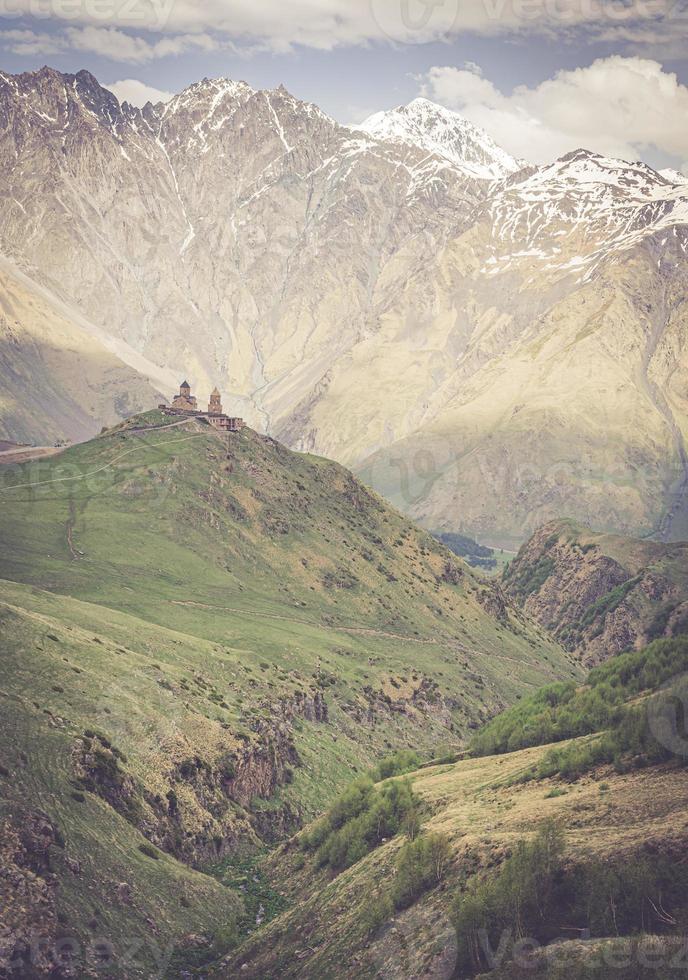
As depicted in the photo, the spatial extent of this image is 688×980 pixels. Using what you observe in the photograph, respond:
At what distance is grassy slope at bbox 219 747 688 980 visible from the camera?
72875mm

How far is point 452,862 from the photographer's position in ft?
267

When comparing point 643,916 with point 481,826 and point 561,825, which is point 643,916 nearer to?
point 561,825

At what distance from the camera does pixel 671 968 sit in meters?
58.9

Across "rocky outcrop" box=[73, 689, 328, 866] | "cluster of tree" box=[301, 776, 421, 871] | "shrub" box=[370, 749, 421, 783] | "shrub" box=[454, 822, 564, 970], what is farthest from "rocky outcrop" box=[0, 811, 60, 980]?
"shrub" box=[370, 749, 421, 783]

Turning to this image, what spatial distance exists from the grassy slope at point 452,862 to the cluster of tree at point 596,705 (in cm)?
1173

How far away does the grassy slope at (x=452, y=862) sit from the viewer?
239ft

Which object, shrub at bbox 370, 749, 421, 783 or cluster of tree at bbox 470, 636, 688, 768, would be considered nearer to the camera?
cluster of tree at bbox 470, 636, 688, 768

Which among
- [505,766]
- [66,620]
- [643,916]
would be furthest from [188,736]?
[643,916]

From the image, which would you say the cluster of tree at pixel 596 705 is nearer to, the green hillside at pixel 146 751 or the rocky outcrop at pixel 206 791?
the rocky outcrop at pixel 206 791

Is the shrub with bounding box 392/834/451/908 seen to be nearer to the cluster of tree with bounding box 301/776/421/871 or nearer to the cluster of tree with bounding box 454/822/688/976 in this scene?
the cluster of tree with bounding box 454/822/688/976

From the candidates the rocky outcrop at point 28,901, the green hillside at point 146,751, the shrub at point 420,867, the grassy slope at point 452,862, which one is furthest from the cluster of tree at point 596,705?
the rocky outcrop at point 28,901

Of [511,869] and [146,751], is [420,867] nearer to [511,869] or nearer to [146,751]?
[511,869]

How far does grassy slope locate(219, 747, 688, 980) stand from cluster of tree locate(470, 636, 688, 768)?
11727 millimetres

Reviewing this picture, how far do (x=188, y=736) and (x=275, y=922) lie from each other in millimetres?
31932
